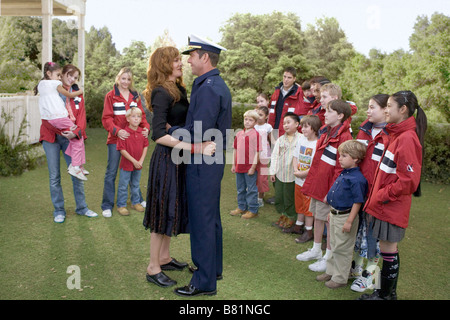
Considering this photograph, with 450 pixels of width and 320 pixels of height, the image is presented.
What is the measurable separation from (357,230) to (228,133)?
4.85 ft

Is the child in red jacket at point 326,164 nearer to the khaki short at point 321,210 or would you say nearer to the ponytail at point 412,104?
the khaki short at point 321,210

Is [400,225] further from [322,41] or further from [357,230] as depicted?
[322,41]

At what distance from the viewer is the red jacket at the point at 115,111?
573 cm

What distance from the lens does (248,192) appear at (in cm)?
599

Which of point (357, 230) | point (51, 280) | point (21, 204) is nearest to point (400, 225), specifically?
point (357, 230)

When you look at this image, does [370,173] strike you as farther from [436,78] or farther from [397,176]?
[436,78]

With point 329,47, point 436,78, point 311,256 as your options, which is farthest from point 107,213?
point 329,47

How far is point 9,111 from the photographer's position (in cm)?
875

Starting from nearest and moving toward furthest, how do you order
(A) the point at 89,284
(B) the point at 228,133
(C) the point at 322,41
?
(B) the point at 228,133 → (A) the point at 89,284 → (C) the point at 322,41

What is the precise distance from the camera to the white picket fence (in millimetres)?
8672

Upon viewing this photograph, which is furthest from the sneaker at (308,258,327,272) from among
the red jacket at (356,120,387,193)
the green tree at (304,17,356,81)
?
the green tree at (304,17,356,81)

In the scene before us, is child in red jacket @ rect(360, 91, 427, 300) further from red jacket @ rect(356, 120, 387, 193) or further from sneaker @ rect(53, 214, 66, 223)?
sneaker @ rect(53, 214, 66, 223)

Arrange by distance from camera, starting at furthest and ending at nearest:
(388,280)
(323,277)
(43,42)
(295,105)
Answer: (43,42)
(295,105)
(323,277)
(388,280)

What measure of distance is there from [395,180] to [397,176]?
0.05 meters
